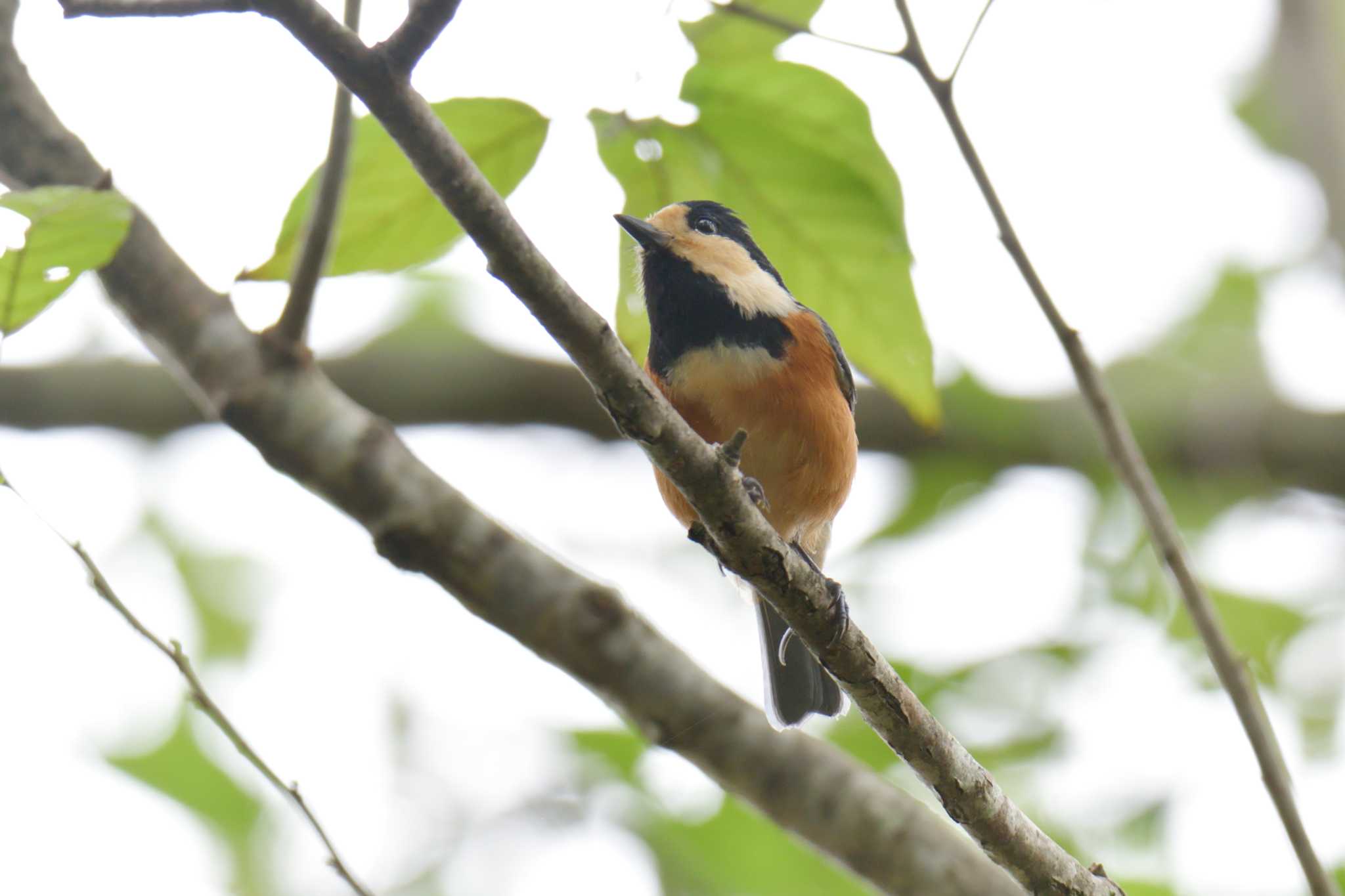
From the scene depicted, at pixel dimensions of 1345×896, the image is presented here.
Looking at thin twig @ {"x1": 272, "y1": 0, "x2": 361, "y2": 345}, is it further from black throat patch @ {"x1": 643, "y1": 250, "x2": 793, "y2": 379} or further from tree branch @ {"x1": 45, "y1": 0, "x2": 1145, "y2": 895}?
black throat patch @ {"x1": 643, "y1": 250, "x2": 793, "y2": 379}

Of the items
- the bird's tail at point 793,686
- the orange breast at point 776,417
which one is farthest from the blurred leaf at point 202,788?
the orange breast at point 776,417

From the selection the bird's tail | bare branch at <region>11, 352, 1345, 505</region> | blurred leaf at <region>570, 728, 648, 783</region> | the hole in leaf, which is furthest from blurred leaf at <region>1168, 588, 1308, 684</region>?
the hole in leaf

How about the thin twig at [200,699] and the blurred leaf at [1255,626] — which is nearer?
the thin twig at [200,699]

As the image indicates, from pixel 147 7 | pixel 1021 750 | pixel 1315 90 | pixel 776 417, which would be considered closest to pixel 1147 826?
pixel 1021 750

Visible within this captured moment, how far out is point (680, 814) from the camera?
411cm

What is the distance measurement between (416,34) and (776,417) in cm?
197

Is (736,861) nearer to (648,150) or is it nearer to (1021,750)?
(1021,750)

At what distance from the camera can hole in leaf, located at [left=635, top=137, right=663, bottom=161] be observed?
2.18 metres

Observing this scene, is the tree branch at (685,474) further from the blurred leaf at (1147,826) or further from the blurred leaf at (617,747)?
the blurred leaf at (1147,826)

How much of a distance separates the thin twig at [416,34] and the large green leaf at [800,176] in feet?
2.31

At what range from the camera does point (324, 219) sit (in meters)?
1.88

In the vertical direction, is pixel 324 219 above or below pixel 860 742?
above

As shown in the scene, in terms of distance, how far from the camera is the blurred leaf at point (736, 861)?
12.3ft

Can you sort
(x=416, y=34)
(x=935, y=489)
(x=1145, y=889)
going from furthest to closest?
(x=935, y=489), (x=1145, y=889), (x=416, y=34)
